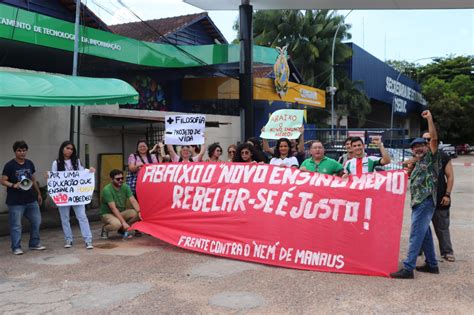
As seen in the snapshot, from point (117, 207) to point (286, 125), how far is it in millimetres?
4355

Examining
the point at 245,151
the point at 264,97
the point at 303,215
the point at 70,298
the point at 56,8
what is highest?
the point at 56,8

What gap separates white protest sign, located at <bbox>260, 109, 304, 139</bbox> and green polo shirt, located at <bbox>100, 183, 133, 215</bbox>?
366cm

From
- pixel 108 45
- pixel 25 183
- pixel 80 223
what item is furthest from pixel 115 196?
pixel 108 45

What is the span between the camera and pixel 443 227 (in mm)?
6363

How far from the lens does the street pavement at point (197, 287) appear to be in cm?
472

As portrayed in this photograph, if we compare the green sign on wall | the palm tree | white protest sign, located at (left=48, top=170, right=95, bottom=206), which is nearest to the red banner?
white protest sign, located at (left=48, top=170, right=95, bottom=206)

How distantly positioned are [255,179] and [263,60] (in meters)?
14.5

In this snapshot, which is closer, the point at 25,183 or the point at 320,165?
the point at 320,165

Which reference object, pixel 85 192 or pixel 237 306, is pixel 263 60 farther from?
pixel 237 306

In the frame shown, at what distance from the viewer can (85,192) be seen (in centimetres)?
746

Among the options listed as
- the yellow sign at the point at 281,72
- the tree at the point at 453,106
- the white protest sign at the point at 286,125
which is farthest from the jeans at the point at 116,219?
the tree at the point at 453,106

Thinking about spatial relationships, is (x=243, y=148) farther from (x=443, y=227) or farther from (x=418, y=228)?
→ (x=443, y=227)

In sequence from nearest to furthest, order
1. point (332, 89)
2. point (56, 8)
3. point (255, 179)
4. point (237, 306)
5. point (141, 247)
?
1. point (237, 306)
2. point (255, 179)
3. point (141, 247)
4. point (56, 8)
5. point (332, 89)

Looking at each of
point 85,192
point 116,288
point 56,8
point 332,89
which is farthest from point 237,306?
point 332,89
